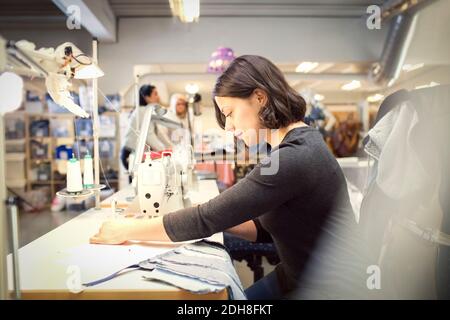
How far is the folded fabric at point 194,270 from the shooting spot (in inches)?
28.2

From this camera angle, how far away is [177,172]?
1.34 meters

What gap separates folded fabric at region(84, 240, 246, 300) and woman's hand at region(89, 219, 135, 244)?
16cm

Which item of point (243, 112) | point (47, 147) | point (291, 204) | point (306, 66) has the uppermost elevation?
Result: point (306, 66)

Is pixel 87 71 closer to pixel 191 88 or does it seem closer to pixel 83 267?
pixel 83 267

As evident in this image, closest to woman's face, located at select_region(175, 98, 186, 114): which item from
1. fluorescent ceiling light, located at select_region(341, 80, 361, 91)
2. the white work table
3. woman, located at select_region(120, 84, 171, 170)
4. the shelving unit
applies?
woman, located at select_region(120, 84, 171, 170)

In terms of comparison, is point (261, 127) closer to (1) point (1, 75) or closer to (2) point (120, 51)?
(1) point (1, 75)

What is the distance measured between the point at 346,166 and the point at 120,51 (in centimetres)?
305

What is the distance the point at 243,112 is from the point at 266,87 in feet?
0.34

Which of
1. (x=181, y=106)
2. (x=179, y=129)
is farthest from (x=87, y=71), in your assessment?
(x=181, y=106)

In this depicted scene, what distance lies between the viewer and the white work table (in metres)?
0.71

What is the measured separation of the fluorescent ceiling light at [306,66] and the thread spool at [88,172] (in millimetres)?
3368

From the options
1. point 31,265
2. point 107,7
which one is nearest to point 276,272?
point 31,265

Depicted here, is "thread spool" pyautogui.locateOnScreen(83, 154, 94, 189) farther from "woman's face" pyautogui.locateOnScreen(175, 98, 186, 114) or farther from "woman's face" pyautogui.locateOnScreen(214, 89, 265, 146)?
"woman's face" pyautogui.locateOnScreen(175, 98, 186, 114)

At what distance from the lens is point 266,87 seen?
0.96 meters
